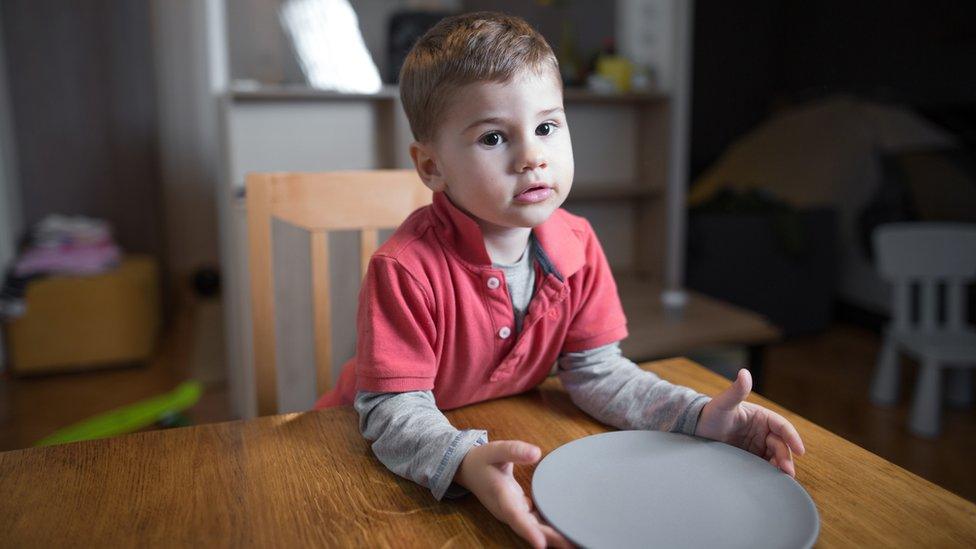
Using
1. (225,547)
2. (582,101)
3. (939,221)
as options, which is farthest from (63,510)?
(939,221)

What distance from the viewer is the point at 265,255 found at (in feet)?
3.28

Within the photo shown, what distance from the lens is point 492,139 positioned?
2.29 ft

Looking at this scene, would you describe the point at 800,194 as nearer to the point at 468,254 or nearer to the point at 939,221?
the point at 939,221

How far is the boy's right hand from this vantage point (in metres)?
0.55

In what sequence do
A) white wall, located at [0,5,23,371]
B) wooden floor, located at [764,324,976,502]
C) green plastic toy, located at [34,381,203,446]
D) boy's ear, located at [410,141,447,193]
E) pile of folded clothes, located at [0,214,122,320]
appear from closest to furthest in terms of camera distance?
boy's ear, located at [410,141,447,193] < green plastic toy, located at [34,381,203,446] < wooden floor, located at [764,324,976,502] < pile of folded clothes, located at [0,214,122,320] < white wall, located at [0,5,23,371]

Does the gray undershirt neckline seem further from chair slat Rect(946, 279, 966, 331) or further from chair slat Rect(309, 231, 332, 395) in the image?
chair slat Rect(946, 279, 966, 331)

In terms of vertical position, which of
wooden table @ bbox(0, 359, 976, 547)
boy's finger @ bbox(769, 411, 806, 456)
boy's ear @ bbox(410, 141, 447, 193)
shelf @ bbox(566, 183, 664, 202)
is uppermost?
boy's ear @ bbox(410, 141, 447, 193)

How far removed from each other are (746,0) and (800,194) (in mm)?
892

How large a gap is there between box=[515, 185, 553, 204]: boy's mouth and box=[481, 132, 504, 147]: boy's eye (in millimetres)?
51

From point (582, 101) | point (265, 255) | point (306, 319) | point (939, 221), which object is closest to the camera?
point (265, 255)

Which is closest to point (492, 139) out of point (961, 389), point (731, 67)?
point (961, 389)

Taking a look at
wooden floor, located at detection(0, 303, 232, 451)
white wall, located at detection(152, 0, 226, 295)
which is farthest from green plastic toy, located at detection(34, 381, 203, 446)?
white wall, located at detection(152, 0, 226, 295)

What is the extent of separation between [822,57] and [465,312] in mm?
3161

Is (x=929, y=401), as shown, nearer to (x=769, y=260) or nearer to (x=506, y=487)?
(x=769, y=260)
